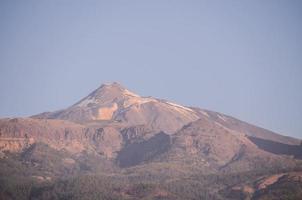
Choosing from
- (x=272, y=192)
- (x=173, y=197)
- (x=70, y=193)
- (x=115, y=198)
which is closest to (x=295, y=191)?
(x=272, y=192)

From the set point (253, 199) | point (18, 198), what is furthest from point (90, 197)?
point (253, 199)

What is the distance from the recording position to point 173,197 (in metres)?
200

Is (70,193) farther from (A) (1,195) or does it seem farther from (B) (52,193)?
(A) (1,195)

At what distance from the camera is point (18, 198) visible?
654 ft

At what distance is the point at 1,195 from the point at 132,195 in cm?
3867

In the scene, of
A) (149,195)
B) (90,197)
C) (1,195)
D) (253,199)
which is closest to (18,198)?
(1,195)

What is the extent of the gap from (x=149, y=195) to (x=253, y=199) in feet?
102

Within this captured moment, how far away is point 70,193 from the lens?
199 m

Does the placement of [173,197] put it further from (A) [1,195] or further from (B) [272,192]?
(A) [1,195]

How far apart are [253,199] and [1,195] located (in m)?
74.7

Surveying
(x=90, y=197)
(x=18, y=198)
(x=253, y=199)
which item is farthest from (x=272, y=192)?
(x=18, y=198)

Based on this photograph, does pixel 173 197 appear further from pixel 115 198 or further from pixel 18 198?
pixel 18 198

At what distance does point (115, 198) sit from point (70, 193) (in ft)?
48.1

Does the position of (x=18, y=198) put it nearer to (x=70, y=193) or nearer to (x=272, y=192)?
(x=70, y=193)
